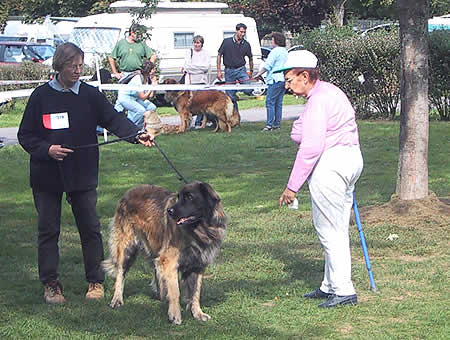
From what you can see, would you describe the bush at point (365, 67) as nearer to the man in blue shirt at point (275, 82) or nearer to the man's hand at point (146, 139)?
the man in blue shirt at point (275, 82)

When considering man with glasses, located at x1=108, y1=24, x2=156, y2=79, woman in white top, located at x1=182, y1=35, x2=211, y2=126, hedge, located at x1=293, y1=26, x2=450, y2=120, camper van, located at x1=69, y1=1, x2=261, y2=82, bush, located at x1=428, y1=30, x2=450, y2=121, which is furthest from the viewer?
camper van, located at x1=69, y1=1, x2=261, y2=82

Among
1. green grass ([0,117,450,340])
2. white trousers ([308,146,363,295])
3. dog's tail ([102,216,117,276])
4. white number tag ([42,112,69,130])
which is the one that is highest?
white number tag ([42,112,69,130])

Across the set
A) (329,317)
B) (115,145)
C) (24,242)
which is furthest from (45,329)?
(115,145)

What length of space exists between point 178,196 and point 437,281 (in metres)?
2.51

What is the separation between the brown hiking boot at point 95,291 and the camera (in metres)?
6.66

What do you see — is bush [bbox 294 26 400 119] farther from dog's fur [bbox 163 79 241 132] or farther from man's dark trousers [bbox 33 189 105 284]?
man's dark trousers [bbox 33 189 105 284]

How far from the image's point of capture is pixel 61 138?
249 inches

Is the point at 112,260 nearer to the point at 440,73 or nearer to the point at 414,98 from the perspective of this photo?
the point at 414,98

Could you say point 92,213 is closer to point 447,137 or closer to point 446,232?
point 446,232

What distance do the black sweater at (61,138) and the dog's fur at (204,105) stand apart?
11.7m

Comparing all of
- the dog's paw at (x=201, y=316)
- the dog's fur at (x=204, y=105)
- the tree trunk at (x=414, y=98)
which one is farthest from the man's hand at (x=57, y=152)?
the dog's fur at (x=204, y=105)

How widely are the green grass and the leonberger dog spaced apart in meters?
0.19

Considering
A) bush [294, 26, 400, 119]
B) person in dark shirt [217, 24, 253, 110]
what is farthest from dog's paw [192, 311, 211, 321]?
bush [294, 26, 400, 119]

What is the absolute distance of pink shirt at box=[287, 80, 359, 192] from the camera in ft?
19.3
